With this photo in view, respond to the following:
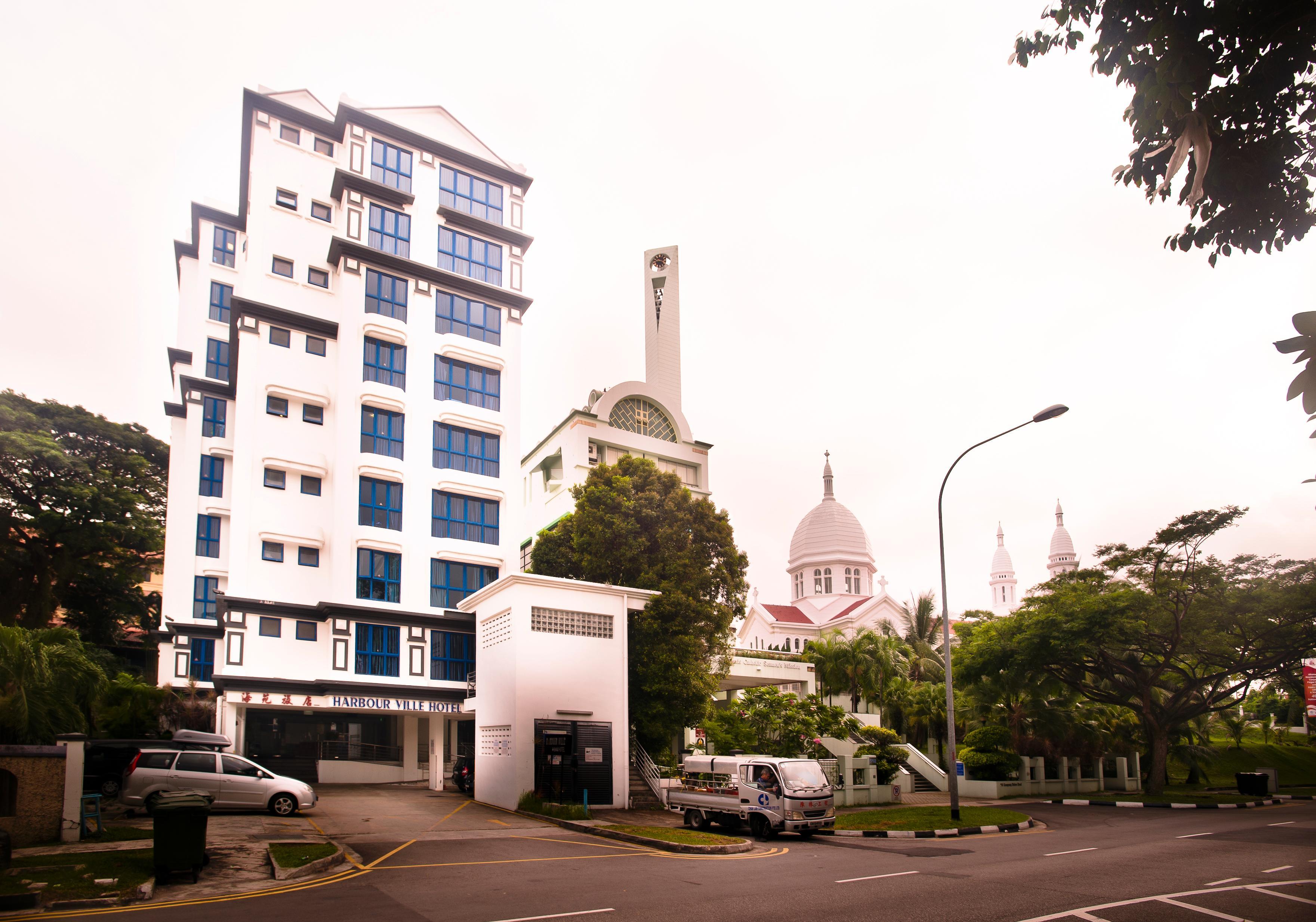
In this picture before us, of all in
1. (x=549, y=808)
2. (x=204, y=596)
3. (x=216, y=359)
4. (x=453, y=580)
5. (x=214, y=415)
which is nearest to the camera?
(x=549, y=808)

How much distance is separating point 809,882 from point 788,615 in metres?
66.5

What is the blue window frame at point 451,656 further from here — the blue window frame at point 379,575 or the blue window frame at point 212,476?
the blue window frame at point 212,476

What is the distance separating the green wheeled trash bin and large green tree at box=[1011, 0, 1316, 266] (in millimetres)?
14068

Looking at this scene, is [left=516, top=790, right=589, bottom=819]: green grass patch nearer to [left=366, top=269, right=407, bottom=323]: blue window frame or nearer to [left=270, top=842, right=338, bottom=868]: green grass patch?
[left=270, top=842, right=338, bottom=868]: green grass patch

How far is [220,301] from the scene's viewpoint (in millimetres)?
48188

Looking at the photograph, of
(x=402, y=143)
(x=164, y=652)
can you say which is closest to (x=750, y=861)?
(x=164, y=652)

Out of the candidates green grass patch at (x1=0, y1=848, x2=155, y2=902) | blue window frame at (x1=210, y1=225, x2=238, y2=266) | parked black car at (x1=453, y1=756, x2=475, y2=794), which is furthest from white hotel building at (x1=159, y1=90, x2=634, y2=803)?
green grass patch at (x1=0, y1=848, x2=155, y2=902)

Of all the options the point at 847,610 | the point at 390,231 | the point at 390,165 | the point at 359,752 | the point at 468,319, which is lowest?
the point at 359,752

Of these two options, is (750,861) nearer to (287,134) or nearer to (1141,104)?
(1141,104)

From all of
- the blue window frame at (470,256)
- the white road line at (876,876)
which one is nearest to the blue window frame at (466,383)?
the blue window frame at (470,256)

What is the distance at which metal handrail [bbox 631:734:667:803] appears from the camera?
27.3 metres

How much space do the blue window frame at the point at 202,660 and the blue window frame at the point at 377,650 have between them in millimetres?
7610

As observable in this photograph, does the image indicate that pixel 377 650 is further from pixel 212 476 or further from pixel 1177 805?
pixel 1177 805

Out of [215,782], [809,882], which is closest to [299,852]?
[215,782]
